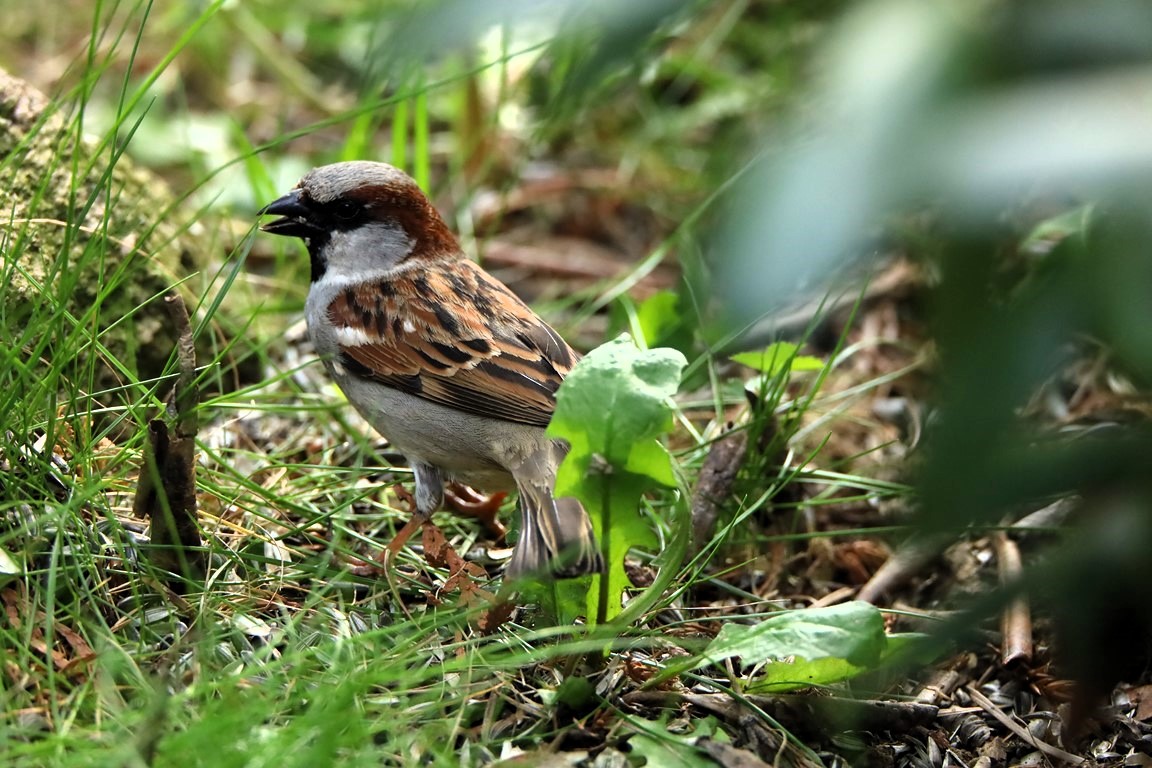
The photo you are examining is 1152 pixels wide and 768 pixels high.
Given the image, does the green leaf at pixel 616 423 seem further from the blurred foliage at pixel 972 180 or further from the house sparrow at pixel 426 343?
the blurred foliage at pixel 972 180

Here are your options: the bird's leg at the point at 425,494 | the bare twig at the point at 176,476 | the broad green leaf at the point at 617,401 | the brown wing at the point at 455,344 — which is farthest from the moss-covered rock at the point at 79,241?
the broad green leaf at the point at 617,401

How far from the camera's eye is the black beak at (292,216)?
4.02 meters

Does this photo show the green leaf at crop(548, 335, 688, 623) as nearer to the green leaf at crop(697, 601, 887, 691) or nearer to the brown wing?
the green leaf at crop(697, 601, 887, 691)

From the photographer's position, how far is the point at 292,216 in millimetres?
4074

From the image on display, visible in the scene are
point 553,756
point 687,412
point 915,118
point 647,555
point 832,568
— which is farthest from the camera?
point 687,412

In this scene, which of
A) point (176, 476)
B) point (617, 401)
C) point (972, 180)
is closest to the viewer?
point (972, 180)

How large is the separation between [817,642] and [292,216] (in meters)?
2.37

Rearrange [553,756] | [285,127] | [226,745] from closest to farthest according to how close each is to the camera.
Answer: [226,745] → [553,756] → [285,127]

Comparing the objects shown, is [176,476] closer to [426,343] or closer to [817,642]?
[426,343]

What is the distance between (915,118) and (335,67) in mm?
5914

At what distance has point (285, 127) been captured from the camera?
6.47m

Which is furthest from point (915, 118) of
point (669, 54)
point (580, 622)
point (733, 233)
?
point (669, 54)

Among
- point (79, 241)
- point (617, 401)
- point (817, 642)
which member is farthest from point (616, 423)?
point (79, 241)

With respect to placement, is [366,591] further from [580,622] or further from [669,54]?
[669,54]
